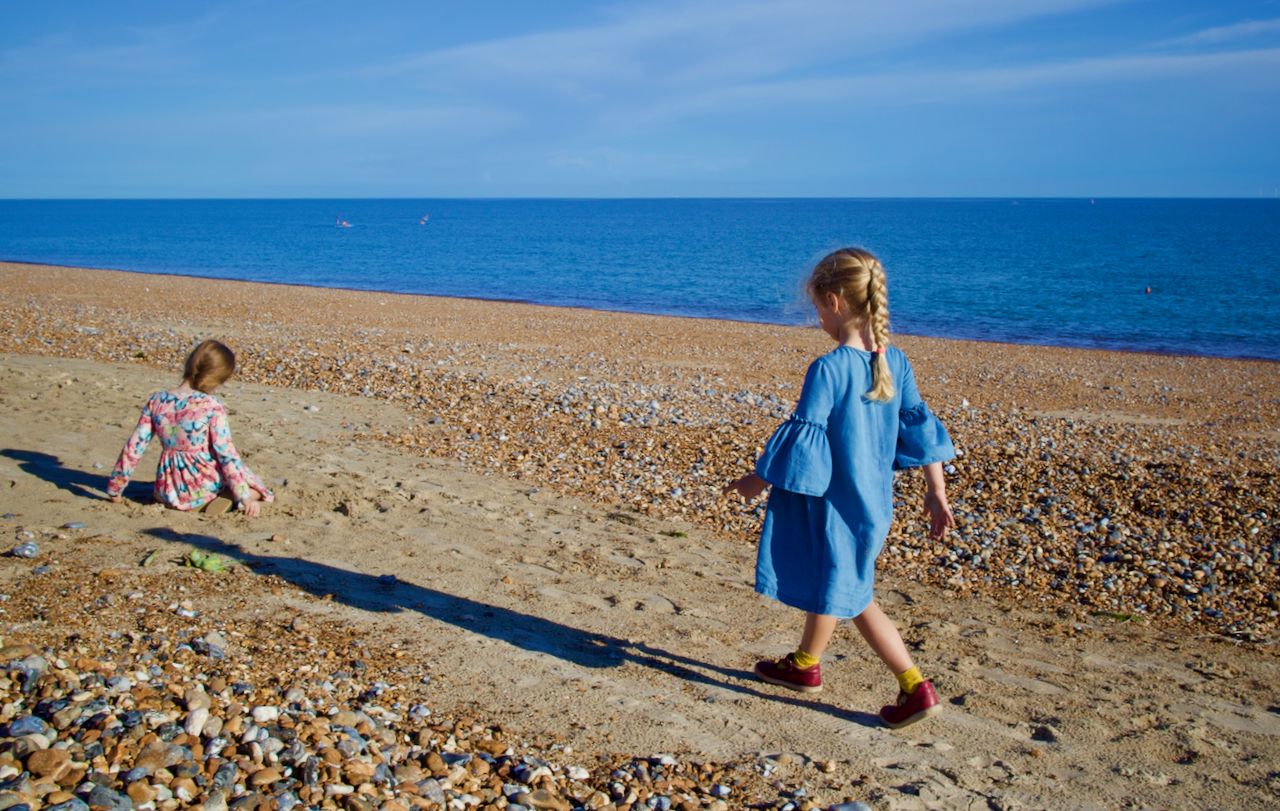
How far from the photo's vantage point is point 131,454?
20.9ft

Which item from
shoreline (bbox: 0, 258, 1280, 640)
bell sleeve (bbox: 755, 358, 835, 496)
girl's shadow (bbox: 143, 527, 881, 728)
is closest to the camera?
bell sleeve (bbox: 755, 358, 835, 496)

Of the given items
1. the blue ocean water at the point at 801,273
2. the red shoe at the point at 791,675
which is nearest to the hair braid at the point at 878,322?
the blue ocean water at the point at 801,273

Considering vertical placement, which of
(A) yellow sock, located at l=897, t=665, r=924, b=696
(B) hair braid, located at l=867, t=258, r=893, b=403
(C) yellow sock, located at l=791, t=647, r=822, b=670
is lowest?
(C) yellow sock, located at l=791, t=647, r=822, b=670

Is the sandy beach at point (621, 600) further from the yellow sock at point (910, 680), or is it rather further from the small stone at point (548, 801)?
the yellow sock at point (910, 680)

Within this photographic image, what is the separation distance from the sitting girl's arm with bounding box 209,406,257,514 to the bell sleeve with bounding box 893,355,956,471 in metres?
4.40

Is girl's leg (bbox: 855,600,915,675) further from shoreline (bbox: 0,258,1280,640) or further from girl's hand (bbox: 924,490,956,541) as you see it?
shoreline (bbox: 0,258,1280,640)

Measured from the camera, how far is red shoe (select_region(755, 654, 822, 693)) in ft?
14.6

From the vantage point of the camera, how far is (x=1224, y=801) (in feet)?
12.1

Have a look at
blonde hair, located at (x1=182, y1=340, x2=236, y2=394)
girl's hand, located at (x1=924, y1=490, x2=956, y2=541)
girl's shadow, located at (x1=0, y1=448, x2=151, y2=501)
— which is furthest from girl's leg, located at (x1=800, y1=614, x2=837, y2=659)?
girl's shadow, located at (x1=0, y1=448, x2=151, y2=501)

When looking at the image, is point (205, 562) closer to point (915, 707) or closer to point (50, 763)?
point (50, 763)

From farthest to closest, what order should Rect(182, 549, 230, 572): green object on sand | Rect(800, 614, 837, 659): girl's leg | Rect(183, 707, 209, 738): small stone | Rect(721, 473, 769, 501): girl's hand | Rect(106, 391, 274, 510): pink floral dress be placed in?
Rect(106, 391, 274, 510): pink floral dress
Rect(182, 549, 230, 572): green object on sand
Rect(800, 614, 837, 659): girl's leg
Rect(721, 473, 769, 501): girl's hand
Rect(183, 707, 209, 738): small stone

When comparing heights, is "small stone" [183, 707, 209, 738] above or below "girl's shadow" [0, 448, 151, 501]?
above

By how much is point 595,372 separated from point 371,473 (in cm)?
763

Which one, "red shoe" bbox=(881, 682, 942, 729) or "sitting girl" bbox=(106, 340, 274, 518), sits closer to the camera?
"red shoe" bbox=(881, 682, 942, 729)
